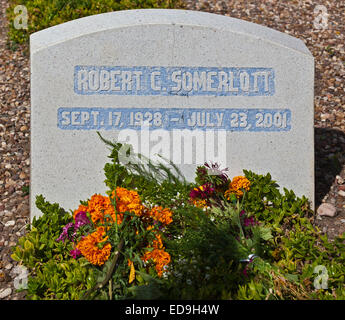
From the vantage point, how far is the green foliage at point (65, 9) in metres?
5.64

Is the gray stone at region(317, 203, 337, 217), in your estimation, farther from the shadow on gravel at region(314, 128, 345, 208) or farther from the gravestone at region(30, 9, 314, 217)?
the gravestone at region(30, 9, 314, 217)

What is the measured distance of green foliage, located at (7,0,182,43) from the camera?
18.5 feet

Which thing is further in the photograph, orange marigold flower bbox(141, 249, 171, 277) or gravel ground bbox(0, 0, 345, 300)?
gravel ground bbox(0, 0, 345, 300)

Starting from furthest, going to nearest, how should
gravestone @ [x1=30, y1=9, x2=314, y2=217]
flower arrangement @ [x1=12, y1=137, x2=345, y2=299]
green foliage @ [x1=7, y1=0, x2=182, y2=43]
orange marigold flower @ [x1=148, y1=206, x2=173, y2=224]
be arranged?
green foliage @ [x1=7, y1=0, x2=182, y2=43] → gravestone @ [x1=30, y1=9, x2=314, y2=217] → orange marigold flower @ [x1=148, y1=206, x2=173, y2=224] → flower arrangement @ [x1=12, y1=137, x2=345, y2=299]

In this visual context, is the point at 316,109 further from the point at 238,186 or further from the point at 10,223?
the point at 10,223

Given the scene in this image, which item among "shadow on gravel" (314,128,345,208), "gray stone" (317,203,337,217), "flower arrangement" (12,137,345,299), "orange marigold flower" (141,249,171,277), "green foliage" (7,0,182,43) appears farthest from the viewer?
"green foliage" (7,0,182,43)

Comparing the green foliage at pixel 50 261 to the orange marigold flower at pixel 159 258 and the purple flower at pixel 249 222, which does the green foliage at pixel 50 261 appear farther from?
the purple flower at pixel 249 222

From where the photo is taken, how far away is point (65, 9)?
5777 millimetres

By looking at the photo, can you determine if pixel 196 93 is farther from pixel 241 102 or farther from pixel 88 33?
pixel 88 33

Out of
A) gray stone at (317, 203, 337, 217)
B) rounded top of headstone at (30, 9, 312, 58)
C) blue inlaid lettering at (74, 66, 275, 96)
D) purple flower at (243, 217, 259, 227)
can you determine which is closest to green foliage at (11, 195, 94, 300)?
blue inlaid lettering at (74, 66, 275, 96)

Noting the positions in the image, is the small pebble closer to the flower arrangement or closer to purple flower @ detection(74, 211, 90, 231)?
the flower arrangement

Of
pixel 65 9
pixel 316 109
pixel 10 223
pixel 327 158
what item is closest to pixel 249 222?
pixel 327 158

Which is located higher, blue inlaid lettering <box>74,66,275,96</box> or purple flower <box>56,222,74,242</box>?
blue inlaid lettering <box>74,66,275,96</box>

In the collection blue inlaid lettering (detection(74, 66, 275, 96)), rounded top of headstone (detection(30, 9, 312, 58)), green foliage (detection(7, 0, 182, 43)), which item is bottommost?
blue inlaid lettering (detection(74, 66, 275, 96))
